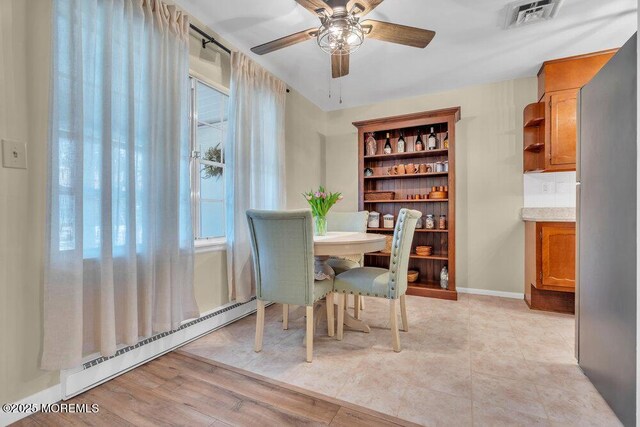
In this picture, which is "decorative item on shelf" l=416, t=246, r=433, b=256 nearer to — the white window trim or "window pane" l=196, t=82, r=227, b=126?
the white window trim

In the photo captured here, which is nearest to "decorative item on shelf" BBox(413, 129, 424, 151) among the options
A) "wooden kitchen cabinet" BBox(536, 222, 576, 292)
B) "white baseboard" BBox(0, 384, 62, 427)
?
"wooden kitchen cabinet" BBox(536, 222, 576, 292)

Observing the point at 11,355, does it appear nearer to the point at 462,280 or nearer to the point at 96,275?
the point at 96,275

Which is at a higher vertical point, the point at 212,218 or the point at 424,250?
the point at 212,218

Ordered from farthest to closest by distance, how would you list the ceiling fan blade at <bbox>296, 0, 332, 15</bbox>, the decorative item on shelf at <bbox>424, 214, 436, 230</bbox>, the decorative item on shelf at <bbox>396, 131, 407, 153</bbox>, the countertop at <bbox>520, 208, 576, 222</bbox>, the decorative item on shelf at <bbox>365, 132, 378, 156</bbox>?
the decorative item on shelf at <bbox>365, 132, 378, 156</bbox> < the decorative item on shelf at <bbox>396, 131, 407, 153</bbox> < the decorative item on shelf at <bbox>424, 214, 436, 230</bbox> < the countertop at <bbox>520, 208, 576, 222</bbox> < the ceiling fan blade at <bbox>296, 0, 332, 15</bbox>

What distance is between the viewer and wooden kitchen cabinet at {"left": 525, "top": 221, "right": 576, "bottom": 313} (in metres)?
2.75

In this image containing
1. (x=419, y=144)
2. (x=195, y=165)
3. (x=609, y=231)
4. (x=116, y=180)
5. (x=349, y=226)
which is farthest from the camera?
(x=419, y=144)

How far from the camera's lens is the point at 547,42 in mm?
2654

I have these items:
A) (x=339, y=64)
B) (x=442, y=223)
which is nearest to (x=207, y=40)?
(x=339, y=64)

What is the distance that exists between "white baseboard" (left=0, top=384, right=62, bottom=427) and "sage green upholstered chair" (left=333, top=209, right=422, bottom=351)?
1683mm

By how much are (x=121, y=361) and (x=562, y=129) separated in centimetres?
423

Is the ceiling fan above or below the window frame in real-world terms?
above

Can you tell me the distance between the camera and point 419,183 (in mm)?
3822

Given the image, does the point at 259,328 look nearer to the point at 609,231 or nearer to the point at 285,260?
the point at 285,260

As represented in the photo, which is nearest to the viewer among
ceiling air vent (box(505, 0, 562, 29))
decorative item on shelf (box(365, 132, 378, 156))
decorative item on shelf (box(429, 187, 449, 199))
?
ceiling air vent (box(505, 0, 562, 29))
